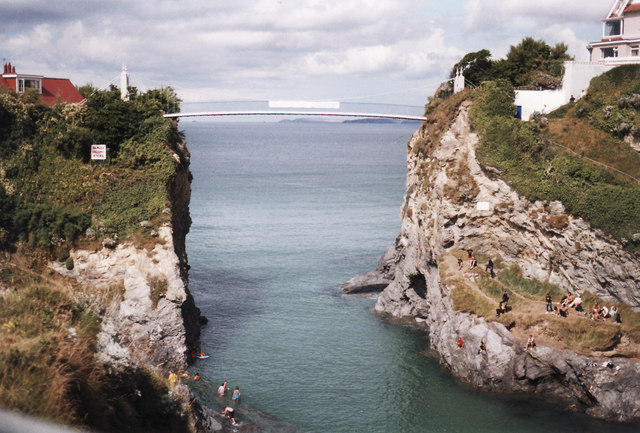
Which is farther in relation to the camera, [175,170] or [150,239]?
[175,170]

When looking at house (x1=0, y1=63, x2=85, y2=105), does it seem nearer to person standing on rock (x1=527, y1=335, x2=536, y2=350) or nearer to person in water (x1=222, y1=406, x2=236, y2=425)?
A: person in water (x1=222, y1=406, x2=236, y2=425)

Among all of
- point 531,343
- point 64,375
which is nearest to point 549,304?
point 531,343

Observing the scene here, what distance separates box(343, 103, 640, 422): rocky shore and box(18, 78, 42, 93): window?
112 feet

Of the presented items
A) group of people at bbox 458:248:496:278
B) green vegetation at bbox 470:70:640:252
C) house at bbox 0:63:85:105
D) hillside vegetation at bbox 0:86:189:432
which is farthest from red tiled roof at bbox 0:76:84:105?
group of people at bbox 458:248:496:278

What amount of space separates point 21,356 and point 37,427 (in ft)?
9.36

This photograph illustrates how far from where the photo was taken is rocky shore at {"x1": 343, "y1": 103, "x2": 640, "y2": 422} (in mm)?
41281

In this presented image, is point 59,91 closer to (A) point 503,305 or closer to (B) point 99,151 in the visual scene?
(B) point 99,151

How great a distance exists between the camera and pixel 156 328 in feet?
154

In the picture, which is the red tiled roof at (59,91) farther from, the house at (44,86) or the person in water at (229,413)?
the person in water at (229,413)

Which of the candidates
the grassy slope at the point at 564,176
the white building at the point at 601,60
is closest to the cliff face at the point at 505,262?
the grassy slope at the point at 564,176

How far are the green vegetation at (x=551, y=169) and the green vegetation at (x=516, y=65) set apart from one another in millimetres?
7002

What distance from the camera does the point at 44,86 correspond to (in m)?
64.2

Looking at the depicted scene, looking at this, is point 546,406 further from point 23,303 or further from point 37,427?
point 37,427

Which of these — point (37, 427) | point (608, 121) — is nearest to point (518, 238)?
point (608, 121)
